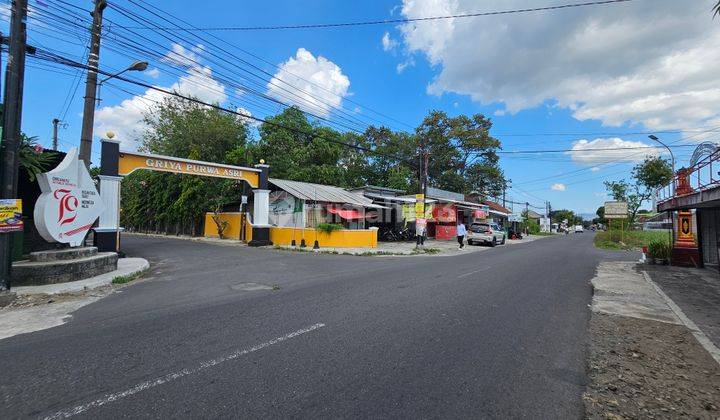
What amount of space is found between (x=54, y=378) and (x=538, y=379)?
4840 mm

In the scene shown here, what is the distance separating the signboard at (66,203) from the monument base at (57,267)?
46 cm

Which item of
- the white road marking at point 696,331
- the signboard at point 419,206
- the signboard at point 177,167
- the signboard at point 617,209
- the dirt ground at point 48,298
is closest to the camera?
the white road marking at point 696,331

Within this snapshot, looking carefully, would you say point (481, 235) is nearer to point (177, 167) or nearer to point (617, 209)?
point (617, 209)

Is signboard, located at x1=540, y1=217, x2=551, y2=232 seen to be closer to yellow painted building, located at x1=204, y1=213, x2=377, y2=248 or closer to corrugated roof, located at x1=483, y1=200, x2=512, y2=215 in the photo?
corrugated roof, located at x1=483, y1=200, x2=512, y2=215

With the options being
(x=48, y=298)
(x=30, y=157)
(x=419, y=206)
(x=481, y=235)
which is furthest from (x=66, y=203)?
(x=481, y=235)

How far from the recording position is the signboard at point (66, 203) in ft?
31.2

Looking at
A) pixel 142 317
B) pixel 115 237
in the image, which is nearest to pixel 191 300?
pixel 142 317

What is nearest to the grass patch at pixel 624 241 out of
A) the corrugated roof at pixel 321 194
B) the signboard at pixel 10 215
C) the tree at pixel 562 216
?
the corrugated roof at pixel 321 194

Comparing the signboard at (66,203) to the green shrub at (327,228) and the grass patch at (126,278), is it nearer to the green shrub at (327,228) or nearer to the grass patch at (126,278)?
the grass patch at (126,278)

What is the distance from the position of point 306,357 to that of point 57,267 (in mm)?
8108

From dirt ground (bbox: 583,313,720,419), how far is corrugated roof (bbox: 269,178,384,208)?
1855 centimetres

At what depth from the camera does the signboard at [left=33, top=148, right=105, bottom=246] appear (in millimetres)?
9516

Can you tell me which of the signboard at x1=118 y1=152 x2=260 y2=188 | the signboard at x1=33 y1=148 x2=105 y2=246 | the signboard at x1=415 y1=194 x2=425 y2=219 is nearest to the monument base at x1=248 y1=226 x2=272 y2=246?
the signboard at x1=118 y1=152 x2=260 y2=188

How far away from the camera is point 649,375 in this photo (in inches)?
166
